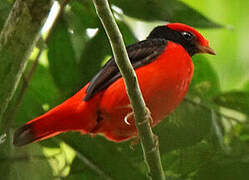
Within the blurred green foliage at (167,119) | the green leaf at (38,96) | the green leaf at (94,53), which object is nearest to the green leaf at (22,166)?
the blurred green foliage at (167,119)

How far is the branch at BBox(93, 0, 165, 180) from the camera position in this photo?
2.92 ft

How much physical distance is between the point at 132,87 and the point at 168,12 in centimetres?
40

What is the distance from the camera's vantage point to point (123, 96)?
1.33 m

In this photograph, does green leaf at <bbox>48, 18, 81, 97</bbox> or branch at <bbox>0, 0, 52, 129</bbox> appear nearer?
branch at <bbox>0, 0, 52, 129</bbox>

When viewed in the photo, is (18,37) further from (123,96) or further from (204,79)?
(204,79)

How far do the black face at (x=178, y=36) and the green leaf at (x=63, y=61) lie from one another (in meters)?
0.22

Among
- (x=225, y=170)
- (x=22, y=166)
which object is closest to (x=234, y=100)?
(x=225, y=170)

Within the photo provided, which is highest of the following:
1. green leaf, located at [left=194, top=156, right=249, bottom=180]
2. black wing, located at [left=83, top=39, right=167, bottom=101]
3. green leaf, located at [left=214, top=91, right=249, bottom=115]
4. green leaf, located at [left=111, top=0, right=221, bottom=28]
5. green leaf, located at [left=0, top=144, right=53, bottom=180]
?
green leaf, located at [left=111, top=0, right=221, bottom=28]

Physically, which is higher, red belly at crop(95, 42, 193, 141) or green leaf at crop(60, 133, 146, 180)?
red belly at crop(95, 42, 193, 141)

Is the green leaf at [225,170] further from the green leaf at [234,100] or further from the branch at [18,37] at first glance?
the branch at [18,37]

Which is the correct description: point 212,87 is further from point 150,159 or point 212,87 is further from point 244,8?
point 150,159

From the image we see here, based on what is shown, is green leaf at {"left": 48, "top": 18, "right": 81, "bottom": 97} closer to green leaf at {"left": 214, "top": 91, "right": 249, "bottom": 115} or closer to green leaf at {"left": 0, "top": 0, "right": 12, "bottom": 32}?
green leaf at {"left": 0, "top": 0, "right": 12, "bottom": 32}

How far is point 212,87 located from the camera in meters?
1.51

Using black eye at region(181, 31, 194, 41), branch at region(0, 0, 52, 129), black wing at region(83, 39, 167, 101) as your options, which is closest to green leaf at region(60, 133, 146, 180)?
black wing at region(83, 39, 167, 101)
